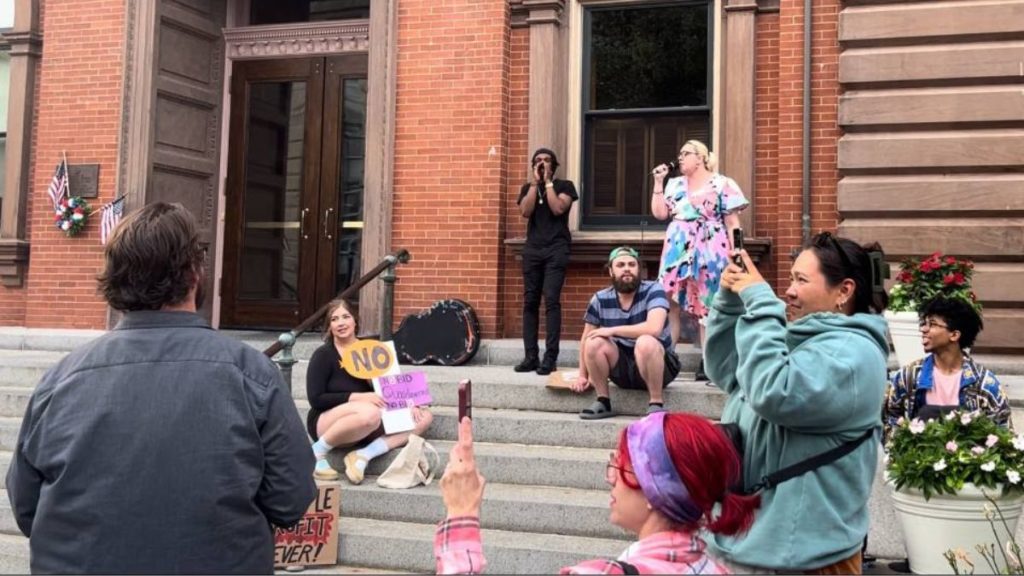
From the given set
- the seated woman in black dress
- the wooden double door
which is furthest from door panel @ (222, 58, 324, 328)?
the seated woman in black dress

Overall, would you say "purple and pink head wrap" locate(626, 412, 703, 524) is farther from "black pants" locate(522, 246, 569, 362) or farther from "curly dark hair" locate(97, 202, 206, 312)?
"black pants" locate(522, 246, 569, 362)

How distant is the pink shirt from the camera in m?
5.54

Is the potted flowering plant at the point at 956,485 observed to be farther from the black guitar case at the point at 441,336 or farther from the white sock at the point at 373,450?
the black guitar case at the point at 441,336

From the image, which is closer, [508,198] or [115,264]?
[115,264]

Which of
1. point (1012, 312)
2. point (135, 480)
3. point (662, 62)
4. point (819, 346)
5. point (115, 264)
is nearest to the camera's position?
point (135, 480)

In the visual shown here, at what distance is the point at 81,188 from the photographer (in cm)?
1034

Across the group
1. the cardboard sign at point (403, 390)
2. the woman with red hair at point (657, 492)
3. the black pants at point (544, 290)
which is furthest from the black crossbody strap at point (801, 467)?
the black pants at point (544, 290)

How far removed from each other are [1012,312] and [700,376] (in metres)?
2.82

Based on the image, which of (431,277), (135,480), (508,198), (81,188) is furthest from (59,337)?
(135,480)

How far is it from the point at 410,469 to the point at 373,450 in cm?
31

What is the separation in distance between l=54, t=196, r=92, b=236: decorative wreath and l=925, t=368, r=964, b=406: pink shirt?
8590 mm

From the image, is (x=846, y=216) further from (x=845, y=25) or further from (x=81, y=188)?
(x=81, y=188)

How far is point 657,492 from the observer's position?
2.06 metres

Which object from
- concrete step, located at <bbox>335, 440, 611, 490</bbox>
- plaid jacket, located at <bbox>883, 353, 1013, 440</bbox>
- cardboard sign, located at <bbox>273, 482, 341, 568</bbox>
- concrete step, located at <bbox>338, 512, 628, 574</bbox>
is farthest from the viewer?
concrete step, located at <bbox>335, 440, 611, 490</bbox>
